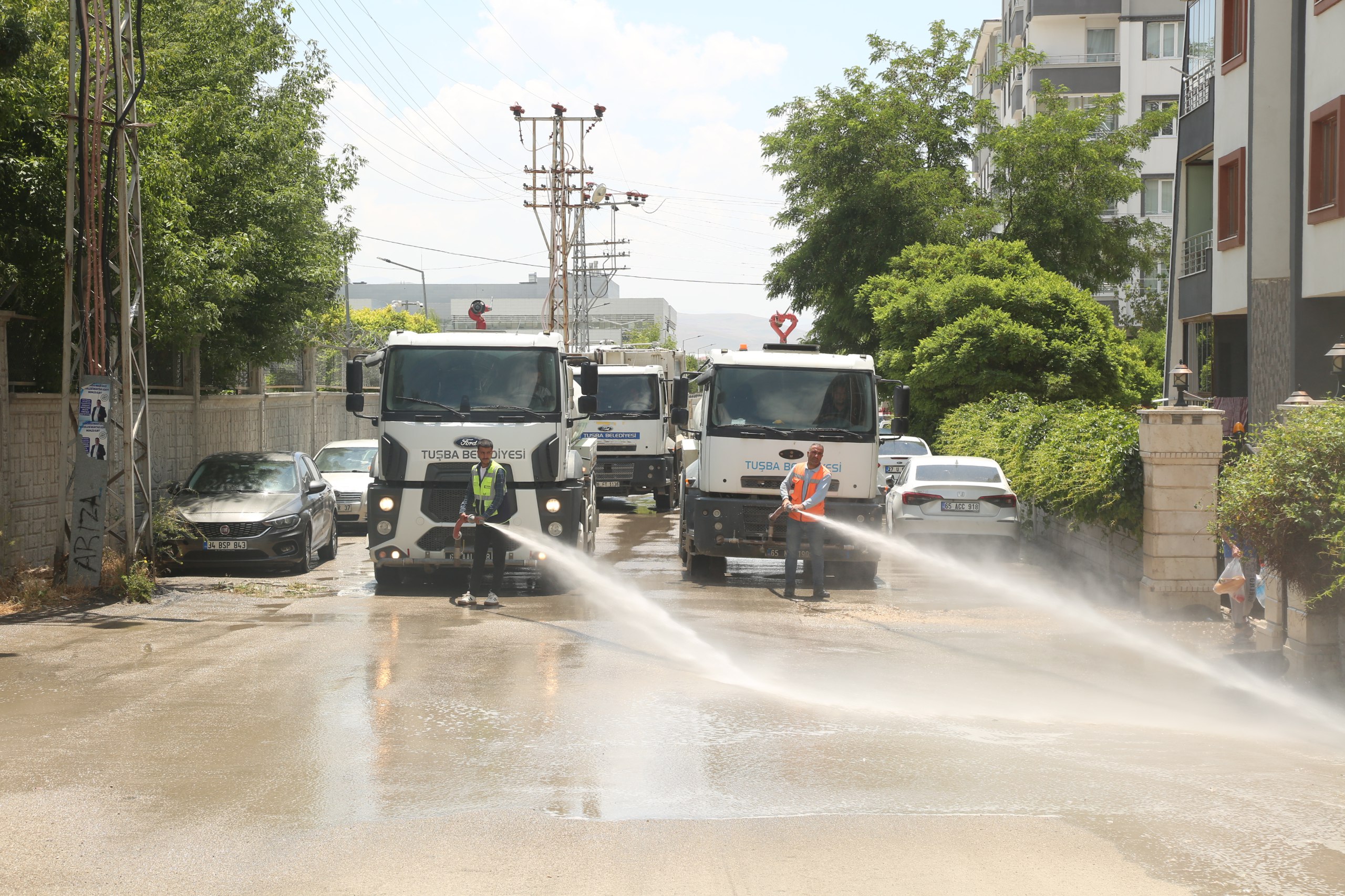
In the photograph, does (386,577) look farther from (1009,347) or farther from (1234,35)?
(1009,347)

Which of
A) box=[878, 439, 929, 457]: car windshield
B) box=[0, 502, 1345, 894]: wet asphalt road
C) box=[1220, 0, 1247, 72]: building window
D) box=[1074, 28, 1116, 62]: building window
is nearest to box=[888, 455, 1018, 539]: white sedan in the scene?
box=[0, 502, 1345, 894]: wet asphalt road

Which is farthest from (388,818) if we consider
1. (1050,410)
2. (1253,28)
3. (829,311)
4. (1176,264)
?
(829,311)

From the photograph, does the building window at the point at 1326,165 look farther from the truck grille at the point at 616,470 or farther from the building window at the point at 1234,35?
the truck grille at the point at 616,470

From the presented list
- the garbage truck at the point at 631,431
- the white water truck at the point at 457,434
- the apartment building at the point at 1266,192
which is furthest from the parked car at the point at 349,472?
the apartment building at the point at 1266,192

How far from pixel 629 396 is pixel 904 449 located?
19.8 feet

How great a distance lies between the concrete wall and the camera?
50.5 feet

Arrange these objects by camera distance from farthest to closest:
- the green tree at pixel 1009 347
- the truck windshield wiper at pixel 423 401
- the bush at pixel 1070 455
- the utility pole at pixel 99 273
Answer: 1. the green tree at pixel 1009 347
2. the truck windshield wiper at pixel 423 401
3. the bush at pixel 1070 455
4. the utility pole at pixel 99 273

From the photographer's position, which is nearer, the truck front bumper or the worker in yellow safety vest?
the worker in yellow safety vest

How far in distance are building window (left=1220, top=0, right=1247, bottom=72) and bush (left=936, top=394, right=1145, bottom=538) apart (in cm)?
632

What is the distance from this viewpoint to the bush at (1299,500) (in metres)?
8.88

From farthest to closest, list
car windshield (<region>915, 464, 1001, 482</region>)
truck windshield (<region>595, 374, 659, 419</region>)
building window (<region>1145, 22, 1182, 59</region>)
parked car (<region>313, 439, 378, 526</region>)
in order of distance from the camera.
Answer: building window (<region>1145, 22, 1182, 59</region>) < truck windshield (<region>595, 374, 659, 419</region>) < parked car (<region>313, 439, 378, 526</region>) < car windshield (<region>915, 464, 1001, 482</region>)

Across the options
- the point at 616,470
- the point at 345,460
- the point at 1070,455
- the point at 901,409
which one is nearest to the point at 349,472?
the point at 345,460

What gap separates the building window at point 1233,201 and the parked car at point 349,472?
1506 centimetres

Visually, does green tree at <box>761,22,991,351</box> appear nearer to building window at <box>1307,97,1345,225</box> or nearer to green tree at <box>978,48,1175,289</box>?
green tree at <box>978,48,1175,289</box>
